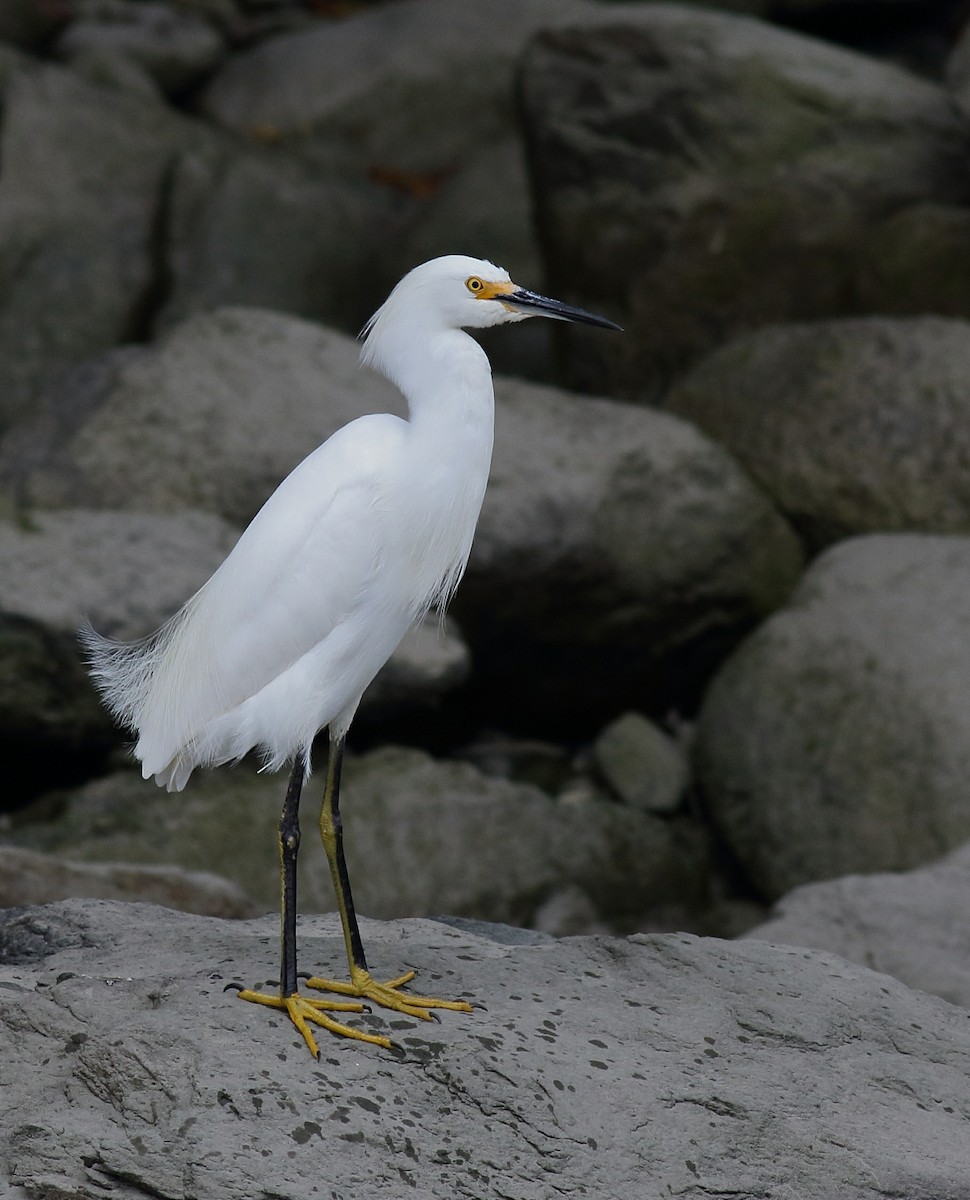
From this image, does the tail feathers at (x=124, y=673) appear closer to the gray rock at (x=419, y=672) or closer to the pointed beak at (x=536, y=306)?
the pointed beak at (x=536, y=306)

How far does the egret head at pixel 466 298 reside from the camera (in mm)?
3141

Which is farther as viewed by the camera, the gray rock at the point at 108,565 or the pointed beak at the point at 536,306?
the gray rock at the point at 108,565

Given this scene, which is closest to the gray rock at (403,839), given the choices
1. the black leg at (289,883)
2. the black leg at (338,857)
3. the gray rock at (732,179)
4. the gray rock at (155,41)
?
the black leg at (338,857)

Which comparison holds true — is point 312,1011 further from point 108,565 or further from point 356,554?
point 108,565

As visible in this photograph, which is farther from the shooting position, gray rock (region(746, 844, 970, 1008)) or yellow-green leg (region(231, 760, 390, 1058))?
gray rock (region(746, 844, 970, 1008))

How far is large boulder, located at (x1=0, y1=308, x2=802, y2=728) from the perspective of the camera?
247 inches

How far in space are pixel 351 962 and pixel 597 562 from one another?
3.65 m

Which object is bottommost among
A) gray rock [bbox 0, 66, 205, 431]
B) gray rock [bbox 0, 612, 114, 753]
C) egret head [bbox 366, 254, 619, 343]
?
gray rock [bbox 0, 66, 205, 431]

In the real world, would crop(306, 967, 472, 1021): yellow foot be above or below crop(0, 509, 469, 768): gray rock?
above

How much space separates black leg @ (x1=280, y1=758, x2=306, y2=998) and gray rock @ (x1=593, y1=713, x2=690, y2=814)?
12.0ft

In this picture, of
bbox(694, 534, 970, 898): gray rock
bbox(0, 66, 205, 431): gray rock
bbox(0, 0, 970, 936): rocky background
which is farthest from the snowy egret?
bbox(0, 66, 205, 431): gray rock

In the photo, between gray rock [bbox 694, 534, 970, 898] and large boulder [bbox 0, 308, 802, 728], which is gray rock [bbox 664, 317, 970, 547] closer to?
large boulder [bbox 0, 308, 802, 728]

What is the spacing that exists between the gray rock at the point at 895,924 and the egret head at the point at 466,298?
212 cm

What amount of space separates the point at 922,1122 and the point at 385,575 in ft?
5.06
